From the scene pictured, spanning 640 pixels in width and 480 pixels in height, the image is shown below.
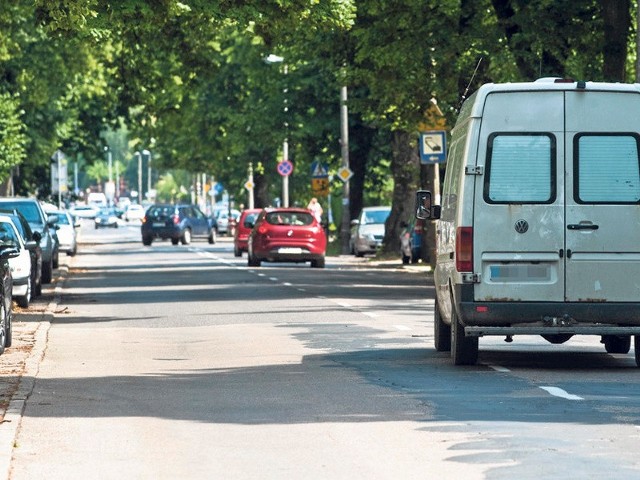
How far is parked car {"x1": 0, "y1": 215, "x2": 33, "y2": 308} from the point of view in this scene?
27188 millimetres

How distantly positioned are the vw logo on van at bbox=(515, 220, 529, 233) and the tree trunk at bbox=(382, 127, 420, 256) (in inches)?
1350

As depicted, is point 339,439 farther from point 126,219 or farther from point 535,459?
point 126,219

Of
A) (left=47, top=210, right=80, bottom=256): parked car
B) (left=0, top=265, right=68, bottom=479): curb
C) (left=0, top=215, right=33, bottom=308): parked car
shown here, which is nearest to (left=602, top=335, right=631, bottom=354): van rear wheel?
(left=0, top=265, right=68, bottom=479): curb

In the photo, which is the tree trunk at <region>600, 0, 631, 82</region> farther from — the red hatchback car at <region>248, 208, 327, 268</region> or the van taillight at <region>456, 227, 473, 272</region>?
the van taillight at <region>456, 227, 473, 272</region>

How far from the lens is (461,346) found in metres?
16.3

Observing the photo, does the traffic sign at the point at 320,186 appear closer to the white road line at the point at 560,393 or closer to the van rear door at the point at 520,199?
the van rear door at the point at 520,199

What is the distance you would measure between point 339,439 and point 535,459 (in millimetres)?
1517

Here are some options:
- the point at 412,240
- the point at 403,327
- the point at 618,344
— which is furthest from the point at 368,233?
the point at 618,344

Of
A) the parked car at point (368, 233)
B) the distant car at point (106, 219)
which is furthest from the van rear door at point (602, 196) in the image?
the distant car at point (106, 219)

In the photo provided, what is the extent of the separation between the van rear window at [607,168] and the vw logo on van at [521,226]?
48 cm

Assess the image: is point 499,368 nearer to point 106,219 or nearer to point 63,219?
point 63,219

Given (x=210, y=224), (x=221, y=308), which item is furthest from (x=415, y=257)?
(x=210, y=224)

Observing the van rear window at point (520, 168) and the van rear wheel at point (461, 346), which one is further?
the van rear wheel at point (461, 346)

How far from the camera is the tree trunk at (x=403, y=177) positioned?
51.1 meters
